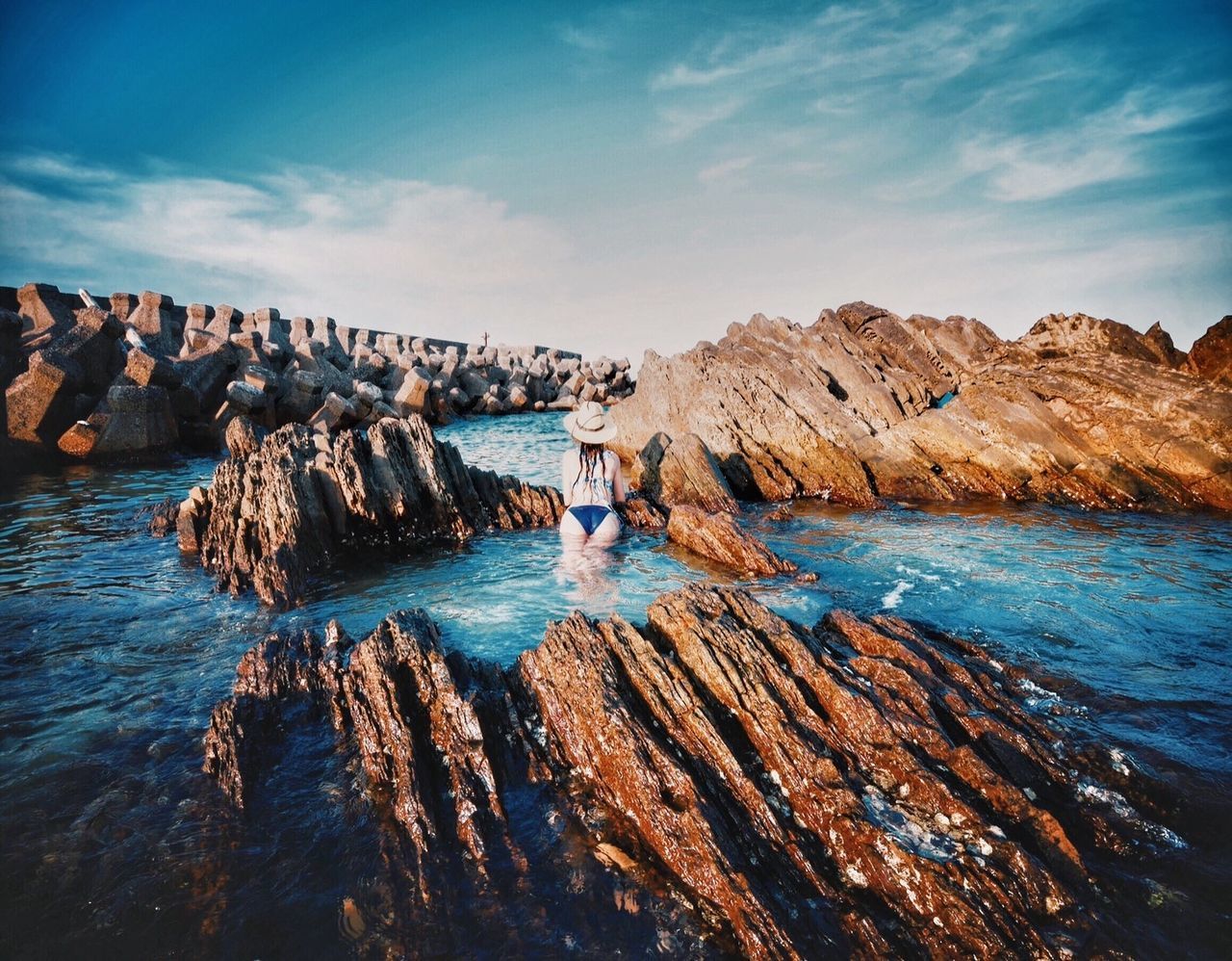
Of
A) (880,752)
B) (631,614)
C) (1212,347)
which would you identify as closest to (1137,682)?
(880,752)

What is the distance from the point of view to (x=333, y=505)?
10.9 m

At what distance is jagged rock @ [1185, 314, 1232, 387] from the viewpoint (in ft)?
54.2

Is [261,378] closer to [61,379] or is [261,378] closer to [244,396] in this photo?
[244,396]

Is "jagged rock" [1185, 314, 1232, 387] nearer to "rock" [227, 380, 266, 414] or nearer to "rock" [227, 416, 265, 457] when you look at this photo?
"rock" [227, 416, 265, 457]

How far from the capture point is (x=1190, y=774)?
4668mm

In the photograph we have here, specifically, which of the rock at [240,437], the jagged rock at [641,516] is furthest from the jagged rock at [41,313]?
the jagged rock at [641,516]

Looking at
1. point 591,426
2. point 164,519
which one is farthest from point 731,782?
point 164,519

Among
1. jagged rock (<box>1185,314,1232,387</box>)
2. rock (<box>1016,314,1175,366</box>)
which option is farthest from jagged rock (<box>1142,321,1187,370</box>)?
jagged rock (<box>1185,314,1232,387</box>)

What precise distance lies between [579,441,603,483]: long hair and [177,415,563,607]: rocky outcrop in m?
2.13

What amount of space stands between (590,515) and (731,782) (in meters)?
7.64

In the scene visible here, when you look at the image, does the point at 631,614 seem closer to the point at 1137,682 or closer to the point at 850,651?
the point at 850,651

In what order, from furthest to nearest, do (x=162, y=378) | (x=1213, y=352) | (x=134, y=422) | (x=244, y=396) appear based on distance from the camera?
(x=244, y=396) → (x=162, y=378) → (x=134, y=422) → (x=1213, y=352)

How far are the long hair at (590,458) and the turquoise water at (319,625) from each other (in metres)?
1.67

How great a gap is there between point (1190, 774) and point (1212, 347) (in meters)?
19.3
